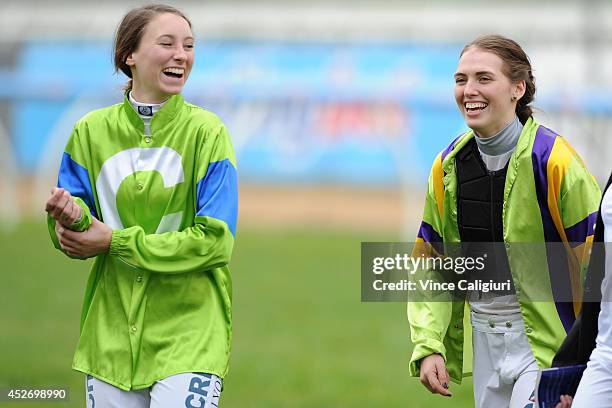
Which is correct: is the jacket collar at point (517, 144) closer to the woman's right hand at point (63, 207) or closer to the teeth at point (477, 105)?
the teeth at point (477, 105)

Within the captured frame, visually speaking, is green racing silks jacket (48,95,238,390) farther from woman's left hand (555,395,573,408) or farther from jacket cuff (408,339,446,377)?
woman's left hand (555,395,573,408)

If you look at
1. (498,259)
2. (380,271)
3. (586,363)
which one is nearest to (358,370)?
(380,271)

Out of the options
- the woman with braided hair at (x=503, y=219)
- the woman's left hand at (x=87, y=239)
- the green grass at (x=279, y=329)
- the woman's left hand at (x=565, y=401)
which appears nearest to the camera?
the woman's left hand at (x=565, y=401)

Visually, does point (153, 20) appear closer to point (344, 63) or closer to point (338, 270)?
point (338, 270)

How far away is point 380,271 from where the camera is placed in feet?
16.6

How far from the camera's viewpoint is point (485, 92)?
4438mm

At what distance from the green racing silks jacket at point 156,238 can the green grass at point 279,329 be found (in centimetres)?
372

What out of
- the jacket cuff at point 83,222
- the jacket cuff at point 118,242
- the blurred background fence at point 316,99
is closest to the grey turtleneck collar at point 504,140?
the jacket cuff at point 118,242

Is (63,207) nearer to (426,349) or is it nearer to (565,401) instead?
(426,349)

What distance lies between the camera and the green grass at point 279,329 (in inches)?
340

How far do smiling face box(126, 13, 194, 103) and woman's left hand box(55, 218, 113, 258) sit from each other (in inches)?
22.7

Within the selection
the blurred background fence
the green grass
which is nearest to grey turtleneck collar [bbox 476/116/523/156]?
the green grass

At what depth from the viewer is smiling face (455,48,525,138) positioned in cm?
444

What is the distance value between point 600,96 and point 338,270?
23.1ft
